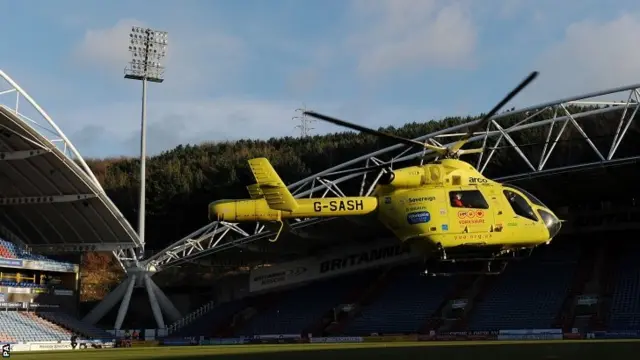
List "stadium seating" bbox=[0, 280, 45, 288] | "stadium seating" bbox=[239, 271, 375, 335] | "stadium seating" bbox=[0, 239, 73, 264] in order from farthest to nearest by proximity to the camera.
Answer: "stadium seating" bbox=[239, 271, 375, 335] → "stadium seating" bbox=[0, 239, 73, 264] → "stadium seating" bbox=[0, 280, 45, 288]

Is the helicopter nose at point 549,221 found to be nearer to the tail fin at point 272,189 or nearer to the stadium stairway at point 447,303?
the tail fin at point 272,189

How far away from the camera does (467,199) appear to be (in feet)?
92.1

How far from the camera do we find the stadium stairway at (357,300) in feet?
186

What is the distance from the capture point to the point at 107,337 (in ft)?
189

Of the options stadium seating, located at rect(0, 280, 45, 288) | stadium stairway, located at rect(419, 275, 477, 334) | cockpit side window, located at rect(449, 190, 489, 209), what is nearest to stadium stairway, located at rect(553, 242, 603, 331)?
stadium stairway, located at rect(419, 275, 477, 334)

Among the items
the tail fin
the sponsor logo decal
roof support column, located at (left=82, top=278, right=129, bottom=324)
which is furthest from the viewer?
roof support column, located at (left=82, top=278, right=129, bottom=324)

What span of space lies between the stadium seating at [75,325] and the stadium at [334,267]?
6.8 inches

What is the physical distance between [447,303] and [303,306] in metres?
12.6

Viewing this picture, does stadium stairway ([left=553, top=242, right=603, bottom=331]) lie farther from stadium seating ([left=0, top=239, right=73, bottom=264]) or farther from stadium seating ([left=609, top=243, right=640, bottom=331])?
stadium seating ([left=0, top=239, right=73, bottom=264])

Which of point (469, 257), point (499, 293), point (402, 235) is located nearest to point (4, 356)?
point (402, 235)

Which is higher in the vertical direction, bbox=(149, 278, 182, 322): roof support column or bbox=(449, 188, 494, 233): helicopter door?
bbox=(449, 188, 494, 233): helicopter door

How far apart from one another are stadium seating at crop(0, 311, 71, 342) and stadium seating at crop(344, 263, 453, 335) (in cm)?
2201

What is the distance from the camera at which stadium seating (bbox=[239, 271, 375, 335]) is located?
58362 millimetres

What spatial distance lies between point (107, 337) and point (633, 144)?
41331 millimetres
